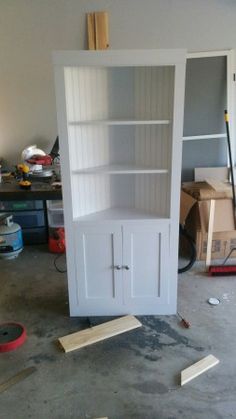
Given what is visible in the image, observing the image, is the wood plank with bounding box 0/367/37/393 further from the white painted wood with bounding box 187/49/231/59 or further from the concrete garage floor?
the white painted wood with bounding box 187/49/231/59

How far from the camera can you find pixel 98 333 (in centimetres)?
226

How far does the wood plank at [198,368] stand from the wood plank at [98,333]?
49 centimetres

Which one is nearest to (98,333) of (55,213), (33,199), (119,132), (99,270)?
(99,270)

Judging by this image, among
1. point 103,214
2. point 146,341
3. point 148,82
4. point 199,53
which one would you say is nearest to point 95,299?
point 146,341

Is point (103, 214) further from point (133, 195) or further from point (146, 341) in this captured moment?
point (146, 341)

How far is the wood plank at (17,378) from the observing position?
6.14 ft

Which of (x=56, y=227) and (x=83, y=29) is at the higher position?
(x=83, y=29)

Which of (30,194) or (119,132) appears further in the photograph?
(30,194)

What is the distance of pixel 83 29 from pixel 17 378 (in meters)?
3.35

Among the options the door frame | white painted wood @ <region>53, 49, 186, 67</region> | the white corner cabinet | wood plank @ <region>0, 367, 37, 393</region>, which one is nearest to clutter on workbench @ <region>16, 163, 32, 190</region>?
the white corner cabinet

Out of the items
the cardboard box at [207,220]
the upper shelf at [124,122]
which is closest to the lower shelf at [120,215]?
the upper shelf at [124,122]

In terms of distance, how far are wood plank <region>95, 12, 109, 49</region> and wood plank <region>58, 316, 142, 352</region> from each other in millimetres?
2788

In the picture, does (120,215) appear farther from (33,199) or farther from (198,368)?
(33,199)

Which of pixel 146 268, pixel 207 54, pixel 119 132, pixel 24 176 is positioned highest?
pixel 207 54
